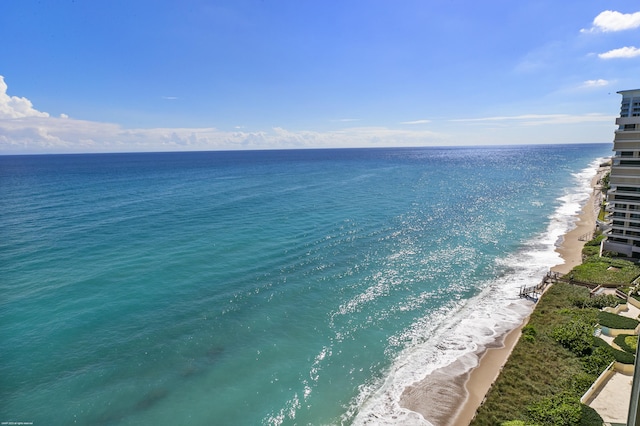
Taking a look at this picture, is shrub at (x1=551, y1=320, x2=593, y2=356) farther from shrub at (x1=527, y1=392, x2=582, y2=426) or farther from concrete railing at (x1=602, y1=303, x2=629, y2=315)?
shrub at (x1=527, y1=392, x2=582, y2=426)

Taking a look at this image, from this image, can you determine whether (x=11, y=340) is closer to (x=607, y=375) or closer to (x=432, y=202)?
(x=607, y=375)

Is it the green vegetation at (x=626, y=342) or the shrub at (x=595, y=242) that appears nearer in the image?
the green vegetation at (x=626, y=342)

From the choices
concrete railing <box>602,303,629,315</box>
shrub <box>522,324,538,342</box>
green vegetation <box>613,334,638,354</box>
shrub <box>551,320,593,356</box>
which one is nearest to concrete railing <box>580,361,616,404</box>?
shrub <box>551,320,593,356</box>

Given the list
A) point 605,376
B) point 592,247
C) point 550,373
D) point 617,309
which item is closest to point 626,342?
point 605,376

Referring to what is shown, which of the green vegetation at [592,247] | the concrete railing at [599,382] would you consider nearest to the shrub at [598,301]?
the concrete railing at [599,382]

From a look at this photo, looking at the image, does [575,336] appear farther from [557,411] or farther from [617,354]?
[557,411]

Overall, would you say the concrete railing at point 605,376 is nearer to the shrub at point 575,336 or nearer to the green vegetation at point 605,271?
the shrub at point 575,336
